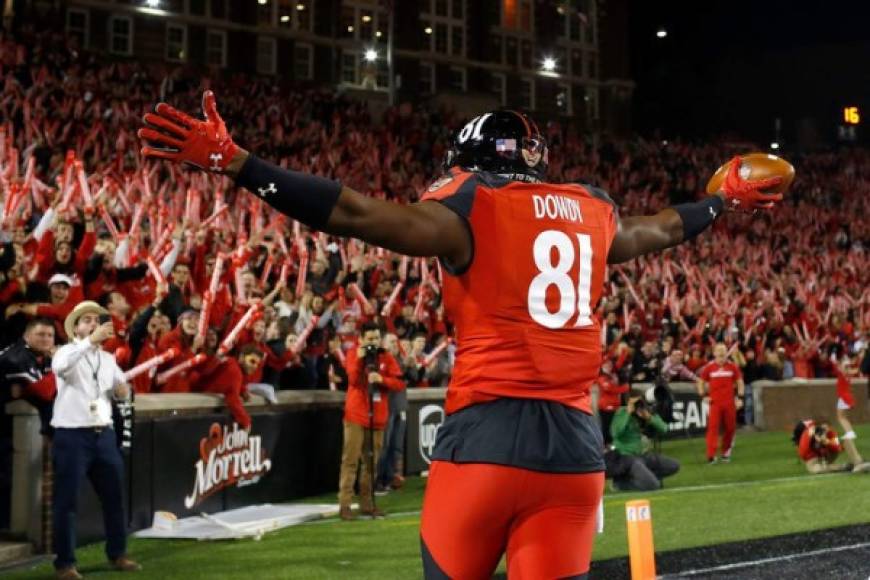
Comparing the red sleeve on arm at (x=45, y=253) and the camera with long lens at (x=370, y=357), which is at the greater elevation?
the red sleeve on arm at (x=45, y=253)

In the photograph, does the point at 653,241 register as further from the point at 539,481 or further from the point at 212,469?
the point at 212,469

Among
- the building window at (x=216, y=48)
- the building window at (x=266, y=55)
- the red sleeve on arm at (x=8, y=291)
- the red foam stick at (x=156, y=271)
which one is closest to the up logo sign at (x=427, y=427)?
the red foam stick at (x=156, y=271)

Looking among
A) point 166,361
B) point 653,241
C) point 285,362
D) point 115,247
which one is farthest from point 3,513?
point 653,241

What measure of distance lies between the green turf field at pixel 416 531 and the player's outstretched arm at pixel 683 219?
505 cm

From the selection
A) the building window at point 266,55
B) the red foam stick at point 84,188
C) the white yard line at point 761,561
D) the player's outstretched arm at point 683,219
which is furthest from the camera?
the building window at point 266,55

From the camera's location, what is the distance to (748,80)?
222 feet

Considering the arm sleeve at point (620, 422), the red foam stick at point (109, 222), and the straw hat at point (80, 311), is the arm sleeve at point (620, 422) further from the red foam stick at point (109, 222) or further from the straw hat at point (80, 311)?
the straw hat at point (80, 311)

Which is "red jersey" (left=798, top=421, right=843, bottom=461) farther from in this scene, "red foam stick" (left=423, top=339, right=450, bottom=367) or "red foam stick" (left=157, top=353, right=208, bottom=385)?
"red foam stick" (left=157, top=353, right=208, bottom=385)

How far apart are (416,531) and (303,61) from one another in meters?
44.0

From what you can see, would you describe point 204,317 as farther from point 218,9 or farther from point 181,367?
point 218,9

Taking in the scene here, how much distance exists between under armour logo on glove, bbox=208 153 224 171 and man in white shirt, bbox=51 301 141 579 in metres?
5.27

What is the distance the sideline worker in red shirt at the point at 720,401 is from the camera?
1752 centimetres

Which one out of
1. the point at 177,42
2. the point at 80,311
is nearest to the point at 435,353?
the point at 80,311

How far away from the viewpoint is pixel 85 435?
28.1 ft
